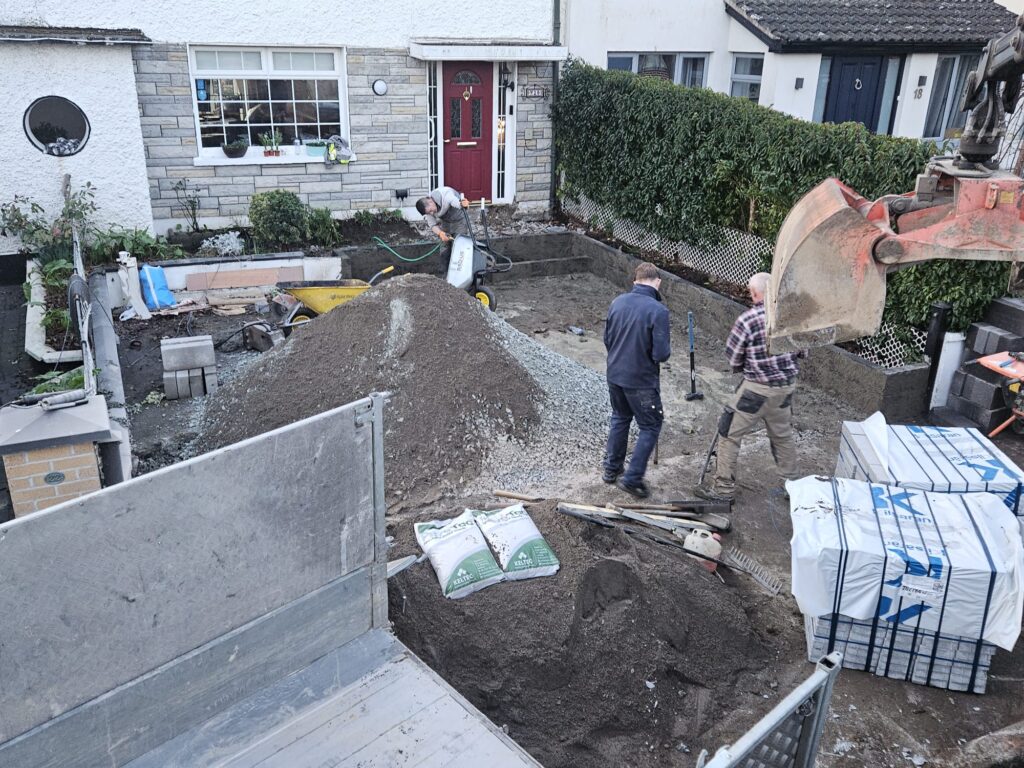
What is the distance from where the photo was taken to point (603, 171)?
43.4 ft

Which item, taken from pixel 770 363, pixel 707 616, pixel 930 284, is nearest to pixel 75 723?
pixel 707 616

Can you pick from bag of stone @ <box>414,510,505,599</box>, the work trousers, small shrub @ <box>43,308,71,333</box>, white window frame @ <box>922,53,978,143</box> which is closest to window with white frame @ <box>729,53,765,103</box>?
white window frame @ <box>922,53,978,143</box>

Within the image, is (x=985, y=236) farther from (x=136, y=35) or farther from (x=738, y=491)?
(x=136, y=35)

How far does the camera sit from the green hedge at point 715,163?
27.2 feet

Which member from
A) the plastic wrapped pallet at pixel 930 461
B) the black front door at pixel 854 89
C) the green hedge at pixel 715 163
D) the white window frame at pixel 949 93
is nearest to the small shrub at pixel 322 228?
the green hedge at pixel 715 163

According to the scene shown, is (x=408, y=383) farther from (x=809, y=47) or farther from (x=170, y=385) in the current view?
(x=809, y=47)

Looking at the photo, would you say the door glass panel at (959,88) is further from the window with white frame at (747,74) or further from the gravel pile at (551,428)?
the gravel pile at (551,428)

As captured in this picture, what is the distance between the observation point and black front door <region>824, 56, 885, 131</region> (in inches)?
585

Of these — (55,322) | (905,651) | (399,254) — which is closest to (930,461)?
(905,651)

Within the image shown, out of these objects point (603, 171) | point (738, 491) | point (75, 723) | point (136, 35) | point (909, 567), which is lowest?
point (738, 491)

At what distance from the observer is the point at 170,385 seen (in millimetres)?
8602

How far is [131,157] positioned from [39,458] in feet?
25.0

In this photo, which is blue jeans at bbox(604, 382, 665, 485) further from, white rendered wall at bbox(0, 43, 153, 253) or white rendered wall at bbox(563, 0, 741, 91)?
white rendered wall at bbox(563, 0, 741, 91)

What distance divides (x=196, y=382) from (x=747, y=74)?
438 inches
